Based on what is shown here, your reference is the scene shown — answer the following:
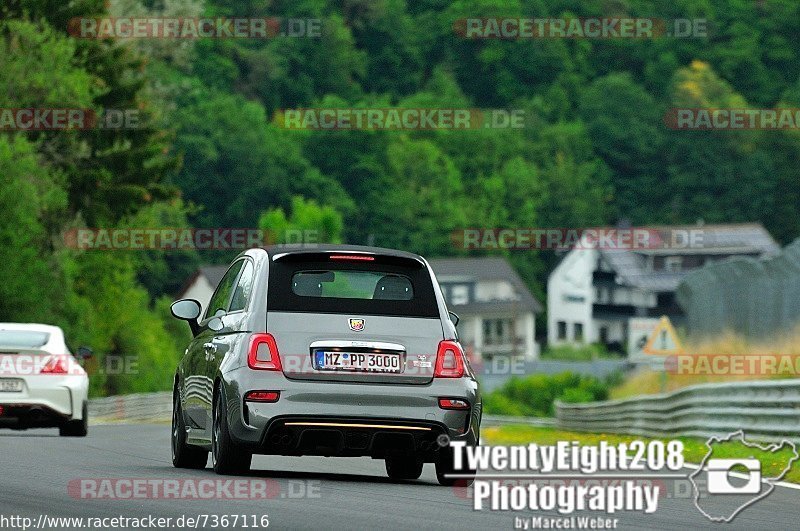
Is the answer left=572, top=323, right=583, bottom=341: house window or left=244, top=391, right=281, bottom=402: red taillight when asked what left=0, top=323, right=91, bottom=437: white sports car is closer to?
left=244, top=391, right=281, bottom=402: red taillight

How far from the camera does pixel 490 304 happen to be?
15125 centimetres

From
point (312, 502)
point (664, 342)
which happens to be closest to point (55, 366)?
point (312, 502)

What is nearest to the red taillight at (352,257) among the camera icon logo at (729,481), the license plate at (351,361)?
the license plate at (351,361)

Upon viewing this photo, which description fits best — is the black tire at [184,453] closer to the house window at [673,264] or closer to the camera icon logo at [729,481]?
the camera icon logo at [729,481]

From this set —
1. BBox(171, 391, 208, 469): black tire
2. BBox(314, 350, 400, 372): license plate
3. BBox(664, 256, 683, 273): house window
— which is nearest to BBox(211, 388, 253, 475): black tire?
BBox(314, 350, 400, 372): license plate

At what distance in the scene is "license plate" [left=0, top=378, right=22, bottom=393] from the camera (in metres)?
21.7

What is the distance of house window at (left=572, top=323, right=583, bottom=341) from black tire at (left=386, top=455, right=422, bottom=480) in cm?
14496

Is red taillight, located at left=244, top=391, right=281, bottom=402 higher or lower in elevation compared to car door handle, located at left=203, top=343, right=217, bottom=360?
lower

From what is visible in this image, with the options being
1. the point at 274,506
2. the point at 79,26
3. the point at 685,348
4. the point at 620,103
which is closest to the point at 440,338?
the point at 274,506

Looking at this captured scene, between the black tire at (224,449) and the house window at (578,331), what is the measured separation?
146 meters

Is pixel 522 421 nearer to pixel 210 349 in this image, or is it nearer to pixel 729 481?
pixel 729 481

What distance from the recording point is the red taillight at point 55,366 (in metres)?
22.2

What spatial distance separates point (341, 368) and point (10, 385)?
8.75 metres

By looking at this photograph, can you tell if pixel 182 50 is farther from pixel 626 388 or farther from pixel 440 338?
pixel 440 338
